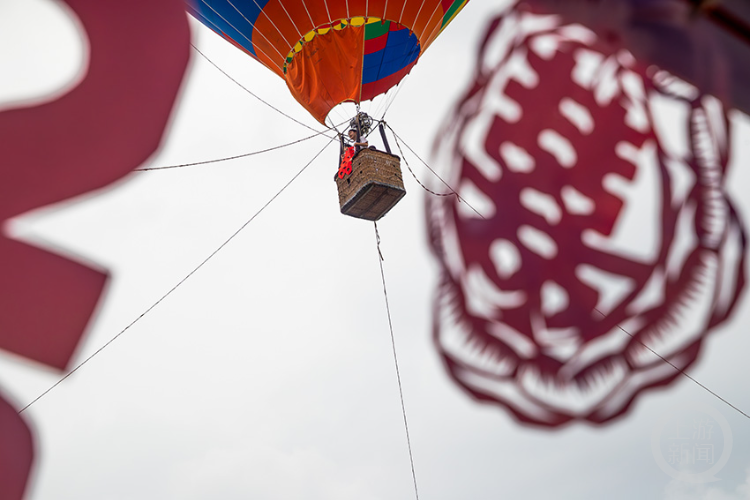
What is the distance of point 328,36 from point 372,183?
1513 millimetres

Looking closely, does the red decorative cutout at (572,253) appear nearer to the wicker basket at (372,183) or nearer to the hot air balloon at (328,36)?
Answer: the wicker basket at (372,183)

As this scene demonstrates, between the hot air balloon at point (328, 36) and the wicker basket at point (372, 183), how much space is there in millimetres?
1130

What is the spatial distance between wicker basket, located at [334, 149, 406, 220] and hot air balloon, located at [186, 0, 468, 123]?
3.71 ft

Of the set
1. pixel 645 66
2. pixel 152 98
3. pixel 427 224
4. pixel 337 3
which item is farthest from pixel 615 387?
Result: pixel 337 3

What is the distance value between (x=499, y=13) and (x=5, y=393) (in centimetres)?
74

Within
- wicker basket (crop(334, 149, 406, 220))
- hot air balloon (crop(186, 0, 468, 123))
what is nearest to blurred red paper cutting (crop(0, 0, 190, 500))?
wicker basket (crop(334, 149, 406, 220))

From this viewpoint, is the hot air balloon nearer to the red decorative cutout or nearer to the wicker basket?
the wicker basket

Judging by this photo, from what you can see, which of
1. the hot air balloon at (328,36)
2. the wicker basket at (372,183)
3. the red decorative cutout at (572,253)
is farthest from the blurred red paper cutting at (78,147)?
the hot air balloon at (328,36)

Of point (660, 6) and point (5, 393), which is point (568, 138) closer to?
point (660, 6)

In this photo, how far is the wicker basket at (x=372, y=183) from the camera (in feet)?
13.9

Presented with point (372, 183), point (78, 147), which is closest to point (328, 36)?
point (372, 183)

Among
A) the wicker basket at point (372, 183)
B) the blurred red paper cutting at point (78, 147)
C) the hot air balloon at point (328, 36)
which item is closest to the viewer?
the blurred red paper cutting at point (78, 147)

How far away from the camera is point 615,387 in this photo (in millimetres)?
Result: 735

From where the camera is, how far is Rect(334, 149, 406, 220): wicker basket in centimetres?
423
